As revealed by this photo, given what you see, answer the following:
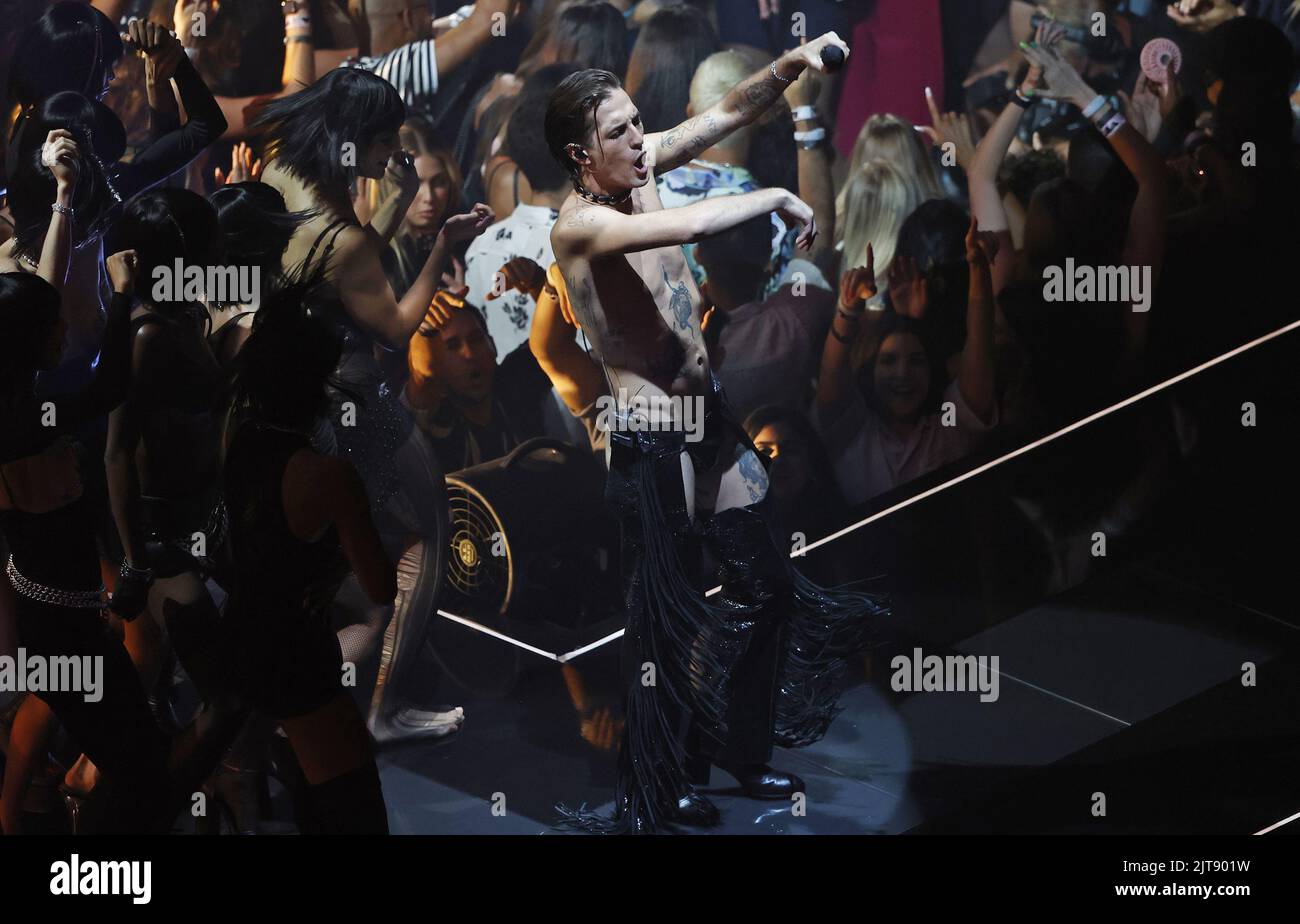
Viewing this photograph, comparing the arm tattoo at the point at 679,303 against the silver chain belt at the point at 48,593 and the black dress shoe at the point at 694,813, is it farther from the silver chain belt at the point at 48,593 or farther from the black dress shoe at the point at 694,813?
the silver chain belt at the point at 48,593

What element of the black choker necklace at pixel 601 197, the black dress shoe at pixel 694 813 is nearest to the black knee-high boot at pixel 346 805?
the black dress shoe at pixel 694 813

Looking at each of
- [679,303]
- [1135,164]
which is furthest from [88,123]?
[1135,164]

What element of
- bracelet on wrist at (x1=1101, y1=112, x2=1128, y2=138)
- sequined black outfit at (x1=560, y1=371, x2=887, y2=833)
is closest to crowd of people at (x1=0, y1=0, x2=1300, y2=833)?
bracelet on wrist at (x1=1101, y1=112, x2=1128, y2=138)

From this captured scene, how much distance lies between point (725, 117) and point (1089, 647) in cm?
180

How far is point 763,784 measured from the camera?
4.75 meters

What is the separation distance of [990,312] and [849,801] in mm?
1429

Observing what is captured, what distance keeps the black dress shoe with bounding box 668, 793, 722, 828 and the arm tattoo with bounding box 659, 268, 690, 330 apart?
4.31 feet

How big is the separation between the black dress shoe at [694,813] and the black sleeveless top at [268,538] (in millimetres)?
1196

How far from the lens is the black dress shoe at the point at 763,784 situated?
4.75 m

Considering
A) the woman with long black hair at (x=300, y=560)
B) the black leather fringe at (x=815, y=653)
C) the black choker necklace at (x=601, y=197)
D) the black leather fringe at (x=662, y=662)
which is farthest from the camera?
the black leather fringe at (x=815, y=653)

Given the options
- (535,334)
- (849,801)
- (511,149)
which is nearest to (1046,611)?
(849,801)

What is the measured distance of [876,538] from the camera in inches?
189
